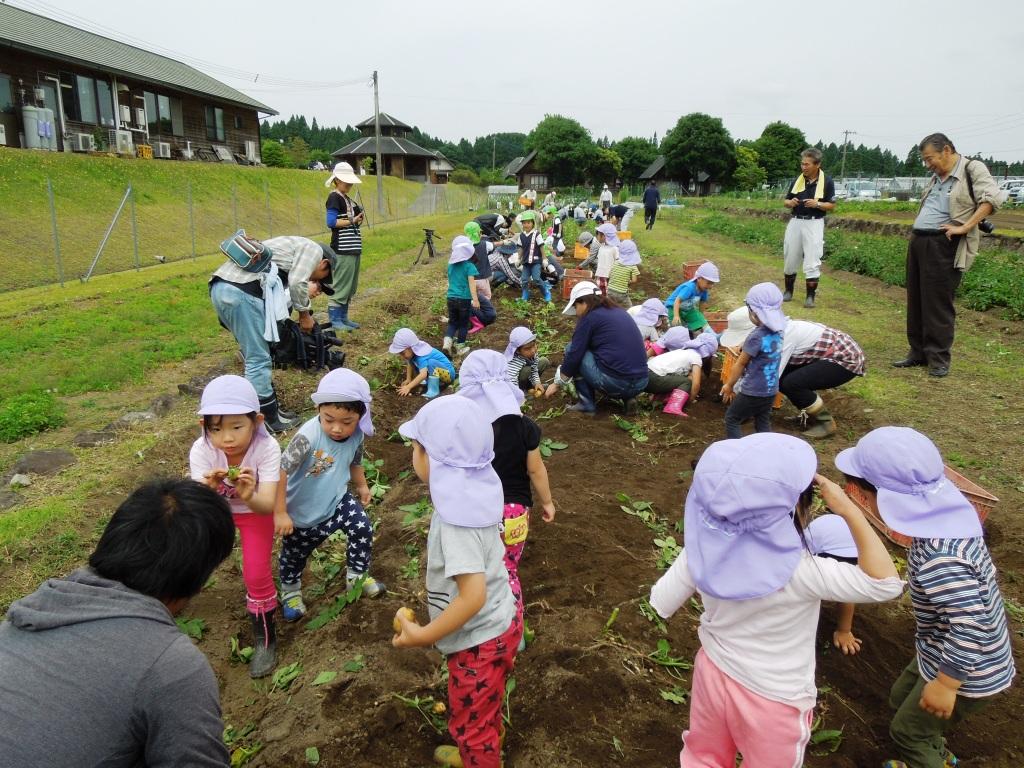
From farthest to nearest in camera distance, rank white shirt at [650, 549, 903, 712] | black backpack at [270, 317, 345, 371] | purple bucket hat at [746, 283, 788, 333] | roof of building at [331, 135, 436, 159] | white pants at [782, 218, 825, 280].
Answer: roof of building at [331, 135, 436, 159], white pants at [782, 218, 825, 280], black backpack at [270, 317, 345, 371], purple bucket hat at [746, 283, 788, 333], white shirt at [650, 549, 903, 712]

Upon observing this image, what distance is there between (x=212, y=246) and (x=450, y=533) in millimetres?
18405

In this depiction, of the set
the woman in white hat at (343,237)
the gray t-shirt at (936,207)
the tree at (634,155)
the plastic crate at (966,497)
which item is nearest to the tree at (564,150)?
the tree at (634,155)

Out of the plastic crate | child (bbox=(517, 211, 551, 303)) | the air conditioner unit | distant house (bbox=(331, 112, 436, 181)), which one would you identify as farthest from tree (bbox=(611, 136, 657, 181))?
the plastic crate

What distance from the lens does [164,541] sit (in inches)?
68.9

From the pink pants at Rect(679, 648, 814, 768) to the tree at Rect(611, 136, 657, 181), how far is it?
85.0 metres

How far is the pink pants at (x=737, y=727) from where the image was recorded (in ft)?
6.49

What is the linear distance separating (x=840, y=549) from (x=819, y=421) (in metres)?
3.25

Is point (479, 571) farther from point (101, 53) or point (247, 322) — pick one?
point (101, 53)

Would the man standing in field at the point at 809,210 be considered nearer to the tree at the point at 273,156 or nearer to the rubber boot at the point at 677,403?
the rubber boot at the point at 677,403

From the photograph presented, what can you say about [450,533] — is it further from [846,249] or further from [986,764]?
[846,249]

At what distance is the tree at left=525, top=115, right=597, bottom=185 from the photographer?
246 ft

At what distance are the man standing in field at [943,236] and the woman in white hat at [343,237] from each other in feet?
22.1

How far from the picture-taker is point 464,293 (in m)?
8.32

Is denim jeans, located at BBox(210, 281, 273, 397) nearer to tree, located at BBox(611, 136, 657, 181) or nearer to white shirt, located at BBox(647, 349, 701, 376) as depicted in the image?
white shirt, located at BBox(647, 349, 701, 376)
